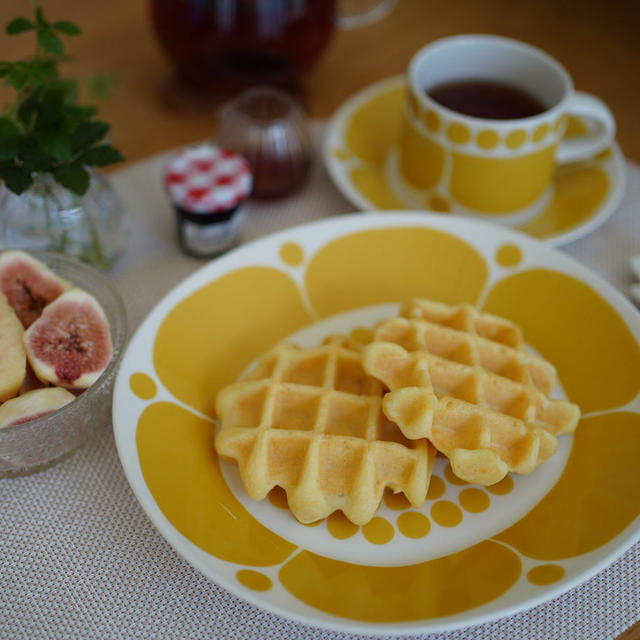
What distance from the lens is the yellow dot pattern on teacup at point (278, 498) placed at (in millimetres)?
795

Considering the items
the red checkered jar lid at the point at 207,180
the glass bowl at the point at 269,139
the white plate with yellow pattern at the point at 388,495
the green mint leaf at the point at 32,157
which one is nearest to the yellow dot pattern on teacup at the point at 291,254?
the white plate with yellow pattern at the point at 388,495

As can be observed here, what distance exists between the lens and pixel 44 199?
39.6 inches

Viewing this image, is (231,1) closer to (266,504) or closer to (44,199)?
(44,199)

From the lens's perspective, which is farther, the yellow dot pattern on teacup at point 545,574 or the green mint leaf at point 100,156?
the green mint leaf at point 100,156

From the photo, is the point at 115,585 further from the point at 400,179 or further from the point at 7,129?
the point at 400,179

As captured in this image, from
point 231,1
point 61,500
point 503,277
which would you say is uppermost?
point 231,1

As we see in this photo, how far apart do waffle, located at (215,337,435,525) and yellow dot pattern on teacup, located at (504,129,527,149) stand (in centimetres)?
42

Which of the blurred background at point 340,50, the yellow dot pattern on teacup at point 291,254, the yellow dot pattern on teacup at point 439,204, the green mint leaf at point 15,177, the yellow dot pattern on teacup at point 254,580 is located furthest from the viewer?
the blurred background at point 340,50

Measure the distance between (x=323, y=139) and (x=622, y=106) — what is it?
2.13 feet

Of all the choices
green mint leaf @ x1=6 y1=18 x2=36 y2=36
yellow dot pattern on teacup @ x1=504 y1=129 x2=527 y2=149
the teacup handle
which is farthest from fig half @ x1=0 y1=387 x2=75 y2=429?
the teacup handle

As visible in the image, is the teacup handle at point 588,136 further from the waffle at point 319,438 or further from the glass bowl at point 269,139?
the waffle at point 319,438

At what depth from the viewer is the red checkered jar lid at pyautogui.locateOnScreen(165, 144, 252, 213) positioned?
106cm

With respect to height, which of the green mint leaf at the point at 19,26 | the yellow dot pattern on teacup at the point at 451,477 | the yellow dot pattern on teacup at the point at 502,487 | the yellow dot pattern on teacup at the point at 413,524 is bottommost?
the yellow dot pattern on teacup at the point at 413,524

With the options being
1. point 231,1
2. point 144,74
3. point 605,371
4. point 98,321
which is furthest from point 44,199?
point 605,371
